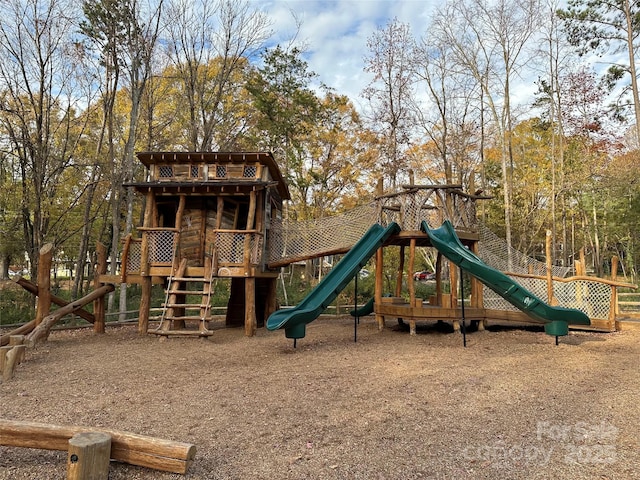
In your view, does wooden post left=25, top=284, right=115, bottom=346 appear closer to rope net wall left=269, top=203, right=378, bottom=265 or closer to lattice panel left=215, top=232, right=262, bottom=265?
lattice panel left=215, top=232, right=262, bottom=265

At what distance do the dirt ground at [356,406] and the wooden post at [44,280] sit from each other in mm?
955

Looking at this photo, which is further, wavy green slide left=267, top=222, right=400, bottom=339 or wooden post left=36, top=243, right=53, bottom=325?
wooden post left=36, top=243, right=53, bottom=325

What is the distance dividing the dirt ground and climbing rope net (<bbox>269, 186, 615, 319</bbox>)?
66.3 inches

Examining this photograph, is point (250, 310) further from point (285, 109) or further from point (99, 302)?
point (285, 109)

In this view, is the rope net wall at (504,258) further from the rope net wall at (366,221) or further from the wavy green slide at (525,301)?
the wavy green slide at (525,301)

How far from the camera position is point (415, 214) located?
31.5ft

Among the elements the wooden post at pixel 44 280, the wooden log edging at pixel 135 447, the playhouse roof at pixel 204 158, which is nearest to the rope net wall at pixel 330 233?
the playhouse roof at pixel 204 158

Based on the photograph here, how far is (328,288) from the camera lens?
8.15 meters

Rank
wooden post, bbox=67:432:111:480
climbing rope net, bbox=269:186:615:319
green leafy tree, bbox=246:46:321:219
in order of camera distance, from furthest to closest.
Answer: green leafy tree, bbox=246:46:321:219
climbing rope net, bbox=269:186:615:319
wooden post, bbox=67:432:111:480

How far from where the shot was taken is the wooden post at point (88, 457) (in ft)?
9.06

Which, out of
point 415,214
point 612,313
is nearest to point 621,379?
point 612,313

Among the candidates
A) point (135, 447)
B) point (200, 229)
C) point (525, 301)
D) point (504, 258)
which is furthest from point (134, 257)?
point (504, 258)

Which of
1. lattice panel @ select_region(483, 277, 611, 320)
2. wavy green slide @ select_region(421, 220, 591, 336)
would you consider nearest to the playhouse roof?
wavy green slide @ select_region(421, 220, 591, 336)

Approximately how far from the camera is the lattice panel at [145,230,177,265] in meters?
9.84
